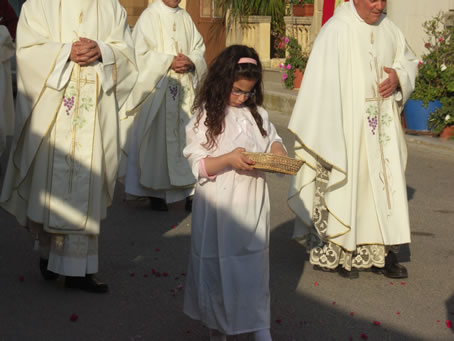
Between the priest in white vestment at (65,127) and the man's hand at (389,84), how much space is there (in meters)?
1.84

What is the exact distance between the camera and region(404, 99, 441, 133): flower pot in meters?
12.8

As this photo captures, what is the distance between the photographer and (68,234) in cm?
601

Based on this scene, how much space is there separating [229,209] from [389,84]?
2.21m

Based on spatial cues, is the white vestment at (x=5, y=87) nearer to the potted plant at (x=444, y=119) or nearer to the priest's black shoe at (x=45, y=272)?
the priest's black shoe at (x=45, y=272)

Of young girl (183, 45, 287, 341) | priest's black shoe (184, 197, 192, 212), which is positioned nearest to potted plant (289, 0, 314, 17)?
priest's black shoe (184, 197, 192, 212)

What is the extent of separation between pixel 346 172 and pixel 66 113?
6.32ft

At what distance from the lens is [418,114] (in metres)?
12.9

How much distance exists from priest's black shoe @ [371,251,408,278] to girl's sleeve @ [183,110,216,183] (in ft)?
7.47

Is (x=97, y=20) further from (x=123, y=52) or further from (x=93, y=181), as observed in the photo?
(x=93, y=181)

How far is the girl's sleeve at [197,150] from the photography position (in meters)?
4.64

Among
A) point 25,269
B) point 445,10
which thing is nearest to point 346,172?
point 25,269

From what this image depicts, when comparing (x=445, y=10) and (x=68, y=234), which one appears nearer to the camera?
(x=68, y=234)

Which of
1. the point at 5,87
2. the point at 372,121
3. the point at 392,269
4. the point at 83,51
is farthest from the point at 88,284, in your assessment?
the point at 5,87

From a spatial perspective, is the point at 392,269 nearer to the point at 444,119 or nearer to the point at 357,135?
the point at 357,135
